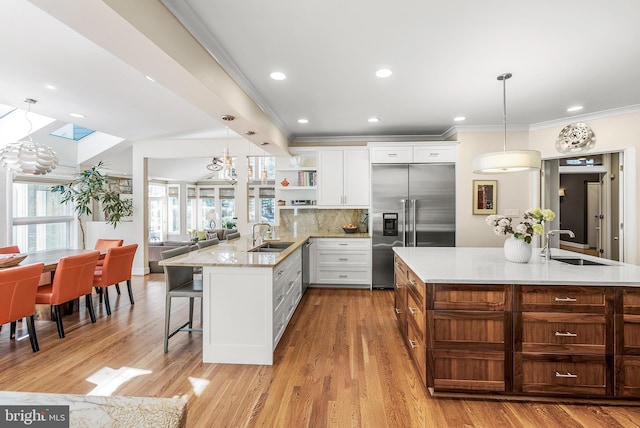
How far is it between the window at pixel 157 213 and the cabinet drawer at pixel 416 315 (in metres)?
10.4

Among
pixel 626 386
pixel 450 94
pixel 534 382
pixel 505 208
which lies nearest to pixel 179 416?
pixel 534 382

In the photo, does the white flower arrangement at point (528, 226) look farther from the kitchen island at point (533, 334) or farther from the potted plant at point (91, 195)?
the potted plant at point (91, 195)

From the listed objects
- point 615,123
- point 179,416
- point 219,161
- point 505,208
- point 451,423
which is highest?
point 615,123

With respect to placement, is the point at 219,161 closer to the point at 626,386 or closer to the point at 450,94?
the point at 450,94

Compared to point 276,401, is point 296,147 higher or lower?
higher

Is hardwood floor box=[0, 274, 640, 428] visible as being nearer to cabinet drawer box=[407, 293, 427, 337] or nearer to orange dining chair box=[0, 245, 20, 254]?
cabinet drawer box=[407, 293, 427, 337]

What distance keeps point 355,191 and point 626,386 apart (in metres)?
3.95

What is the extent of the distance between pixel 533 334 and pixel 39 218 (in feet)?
25.4

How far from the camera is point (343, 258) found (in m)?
5.23

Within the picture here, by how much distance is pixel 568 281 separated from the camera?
2.12 metres

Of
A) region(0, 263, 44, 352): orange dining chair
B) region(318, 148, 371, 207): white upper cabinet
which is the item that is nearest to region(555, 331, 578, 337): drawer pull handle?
region(318, 148, 371, 207): white upper cabinet

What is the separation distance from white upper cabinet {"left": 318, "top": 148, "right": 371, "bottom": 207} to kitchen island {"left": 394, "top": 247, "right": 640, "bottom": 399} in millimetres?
3273

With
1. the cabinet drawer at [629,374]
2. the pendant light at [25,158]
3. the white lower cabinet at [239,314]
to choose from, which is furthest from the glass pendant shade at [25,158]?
the cabinet drawer at [629,374]

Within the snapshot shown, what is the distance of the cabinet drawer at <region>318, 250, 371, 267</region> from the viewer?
205 inches
